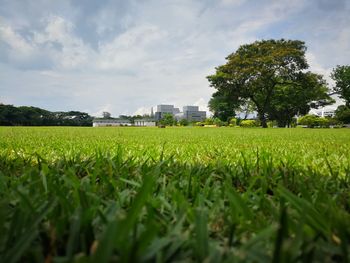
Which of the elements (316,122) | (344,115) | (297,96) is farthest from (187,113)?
(297,96)

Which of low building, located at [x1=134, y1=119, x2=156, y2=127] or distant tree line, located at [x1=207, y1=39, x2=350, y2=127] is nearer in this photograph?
distant tree line, located at [x1=207, y1=39, x2=350, y2=127]

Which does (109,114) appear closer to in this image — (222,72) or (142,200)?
(222,72)

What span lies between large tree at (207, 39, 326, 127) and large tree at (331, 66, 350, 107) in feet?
34.3

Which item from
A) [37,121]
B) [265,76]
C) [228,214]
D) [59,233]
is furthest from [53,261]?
[37,121]

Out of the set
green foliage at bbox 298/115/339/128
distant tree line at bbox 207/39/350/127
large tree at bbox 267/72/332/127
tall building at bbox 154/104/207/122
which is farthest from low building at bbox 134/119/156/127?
distant tree line at bbox 207/39/350/127

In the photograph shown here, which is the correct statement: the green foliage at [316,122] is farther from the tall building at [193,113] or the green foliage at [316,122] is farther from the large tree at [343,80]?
the tall building at [193,113]

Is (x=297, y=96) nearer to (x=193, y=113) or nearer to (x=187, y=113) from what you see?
(x=187, y=113)

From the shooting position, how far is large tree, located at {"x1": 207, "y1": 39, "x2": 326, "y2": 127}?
95.2ft

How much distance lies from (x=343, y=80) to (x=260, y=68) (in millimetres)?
16580

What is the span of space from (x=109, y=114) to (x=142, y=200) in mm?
137787

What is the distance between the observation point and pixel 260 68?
29.6 m

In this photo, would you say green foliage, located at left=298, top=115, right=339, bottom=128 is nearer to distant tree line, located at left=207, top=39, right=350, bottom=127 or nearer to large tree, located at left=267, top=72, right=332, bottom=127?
large tree, located at left=267, top=72, right=332, bottom=127

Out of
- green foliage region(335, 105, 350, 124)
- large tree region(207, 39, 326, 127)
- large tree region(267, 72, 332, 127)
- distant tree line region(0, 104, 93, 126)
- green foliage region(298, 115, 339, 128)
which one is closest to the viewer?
large tree region(207, 39, 326, 127)

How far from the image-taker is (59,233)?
617 mm
